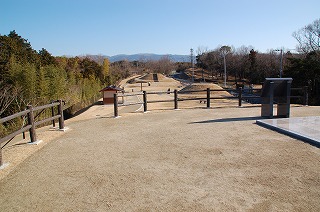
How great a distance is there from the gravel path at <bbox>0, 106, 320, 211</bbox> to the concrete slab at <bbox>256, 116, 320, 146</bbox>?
0.66 feet

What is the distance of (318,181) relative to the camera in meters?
3.40

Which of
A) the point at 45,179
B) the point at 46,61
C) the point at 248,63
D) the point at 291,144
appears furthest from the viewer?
the point at 248,63

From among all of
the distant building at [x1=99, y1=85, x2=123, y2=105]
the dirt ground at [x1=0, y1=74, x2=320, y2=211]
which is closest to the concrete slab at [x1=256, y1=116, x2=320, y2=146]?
the dirt ground at [x1=0, y1=74, x2=320, y2=211]

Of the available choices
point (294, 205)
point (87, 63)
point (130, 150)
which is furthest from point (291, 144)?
point (87, 63)

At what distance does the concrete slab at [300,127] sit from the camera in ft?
16.9

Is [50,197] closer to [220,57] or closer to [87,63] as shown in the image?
[87,63]

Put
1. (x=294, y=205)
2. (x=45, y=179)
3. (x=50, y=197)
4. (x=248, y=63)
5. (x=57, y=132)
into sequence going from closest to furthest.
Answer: (x=294, y=205) → (x=50, y=197) → (x=45, y=179) → (x=57, y=132) → (x=248, y=63)

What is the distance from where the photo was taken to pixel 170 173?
388cm

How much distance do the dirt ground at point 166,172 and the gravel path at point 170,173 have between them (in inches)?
0.5

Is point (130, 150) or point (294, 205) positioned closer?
point (294, 205)

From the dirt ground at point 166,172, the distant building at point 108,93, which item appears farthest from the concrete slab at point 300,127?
the distant building at point 108,93

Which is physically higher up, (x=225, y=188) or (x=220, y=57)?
(x=220, y=57)

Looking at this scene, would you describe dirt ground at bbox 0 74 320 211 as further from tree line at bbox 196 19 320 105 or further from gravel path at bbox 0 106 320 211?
tree line at bbox 196 19 320 105

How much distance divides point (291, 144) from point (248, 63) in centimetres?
4625
